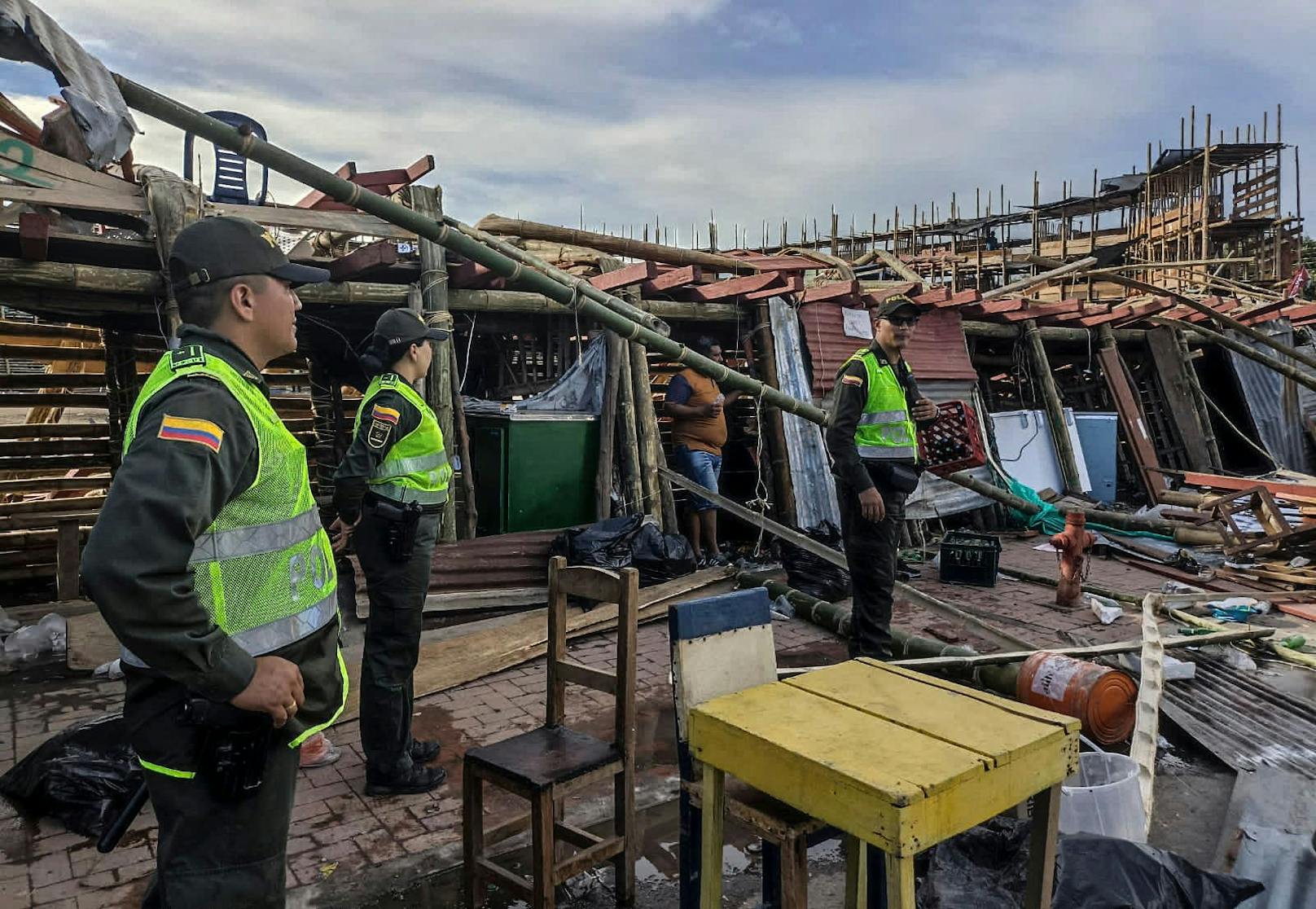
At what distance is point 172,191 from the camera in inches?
241

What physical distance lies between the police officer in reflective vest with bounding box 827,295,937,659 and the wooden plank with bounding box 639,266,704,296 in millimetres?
3086

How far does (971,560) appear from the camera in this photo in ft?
26.3

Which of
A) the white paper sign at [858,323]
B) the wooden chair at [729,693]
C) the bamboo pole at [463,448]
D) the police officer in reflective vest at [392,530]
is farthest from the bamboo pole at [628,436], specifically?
the wooden chair at [729,693]

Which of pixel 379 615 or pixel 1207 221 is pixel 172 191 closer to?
pixel 379 615

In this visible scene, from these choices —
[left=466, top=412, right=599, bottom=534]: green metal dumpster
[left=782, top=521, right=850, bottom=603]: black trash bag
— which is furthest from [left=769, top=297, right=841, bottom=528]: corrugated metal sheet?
[left=466, top=412, right=599, bottom=534]: green metal dumpster

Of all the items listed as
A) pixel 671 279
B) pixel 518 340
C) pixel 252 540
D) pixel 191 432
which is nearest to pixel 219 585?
pixel 252 540

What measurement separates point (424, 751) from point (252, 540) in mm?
2666

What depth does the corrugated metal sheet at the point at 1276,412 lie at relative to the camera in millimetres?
13617

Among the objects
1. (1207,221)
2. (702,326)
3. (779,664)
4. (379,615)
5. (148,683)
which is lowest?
(779,664)

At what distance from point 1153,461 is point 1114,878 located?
11.4 metres

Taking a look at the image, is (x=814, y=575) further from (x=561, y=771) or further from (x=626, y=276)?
(x=561, y=771)

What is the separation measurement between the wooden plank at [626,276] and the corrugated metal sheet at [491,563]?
2362mm

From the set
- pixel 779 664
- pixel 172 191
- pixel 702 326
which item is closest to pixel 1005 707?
pixel 779 664

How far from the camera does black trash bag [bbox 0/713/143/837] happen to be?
361 cm
